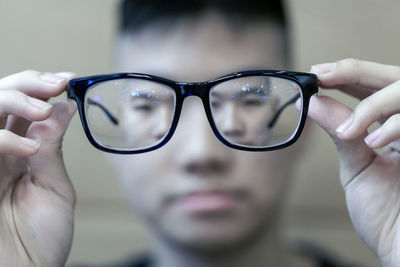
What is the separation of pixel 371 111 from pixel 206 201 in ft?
1.83

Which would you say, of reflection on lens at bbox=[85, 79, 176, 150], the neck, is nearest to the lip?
the neck

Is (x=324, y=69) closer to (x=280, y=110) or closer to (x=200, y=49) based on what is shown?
(x=280, y=110)

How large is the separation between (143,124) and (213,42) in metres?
0.34

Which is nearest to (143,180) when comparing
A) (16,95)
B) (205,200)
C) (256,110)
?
(205,200)

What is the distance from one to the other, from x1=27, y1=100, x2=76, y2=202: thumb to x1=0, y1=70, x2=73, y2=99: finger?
0.08 feet

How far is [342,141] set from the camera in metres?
0.62

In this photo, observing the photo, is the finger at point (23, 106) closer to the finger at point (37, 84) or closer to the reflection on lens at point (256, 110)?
the finger at point (37, 84)

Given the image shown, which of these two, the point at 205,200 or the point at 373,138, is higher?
the point at 373,138

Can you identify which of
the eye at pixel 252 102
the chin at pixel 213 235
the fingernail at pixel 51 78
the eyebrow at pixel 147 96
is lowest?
the chin at pixel 213 235

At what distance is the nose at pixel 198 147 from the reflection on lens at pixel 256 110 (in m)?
0.24

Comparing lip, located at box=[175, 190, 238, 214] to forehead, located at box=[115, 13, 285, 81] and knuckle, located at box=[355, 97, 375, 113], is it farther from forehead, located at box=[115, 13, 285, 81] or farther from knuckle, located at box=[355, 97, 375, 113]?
knuckle, located at box=[355, 97, 375, 113]

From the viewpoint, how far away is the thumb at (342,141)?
0.60 m

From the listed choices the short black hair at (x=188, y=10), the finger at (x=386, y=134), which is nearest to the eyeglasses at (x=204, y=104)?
the finger at (x=386, y=134)

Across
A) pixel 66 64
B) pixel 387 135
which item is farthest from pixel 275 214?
pixel 66 64
